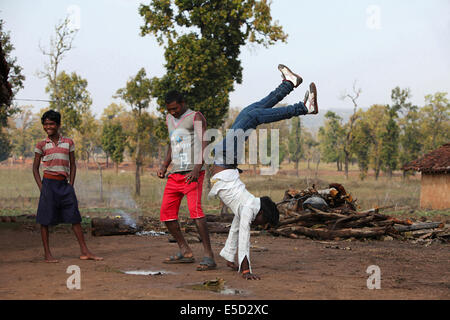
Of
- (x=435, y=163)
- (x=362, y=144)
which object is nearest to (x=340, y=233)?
(x=435, y=163)

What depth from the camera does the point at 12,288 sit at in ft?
16.2

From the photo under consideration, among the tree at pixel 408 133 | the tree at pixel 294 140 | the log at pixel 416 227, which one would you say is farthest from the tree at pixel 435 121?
the log at pixel 416 227

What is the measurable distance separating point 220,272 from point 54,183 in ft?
8.37

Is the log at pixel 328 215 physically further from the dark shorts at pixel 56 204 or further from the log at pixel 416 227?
the dark shorts at pixel 56 204

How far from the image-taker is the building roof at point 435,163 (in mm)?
22734

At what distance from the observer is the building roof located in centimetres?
2273

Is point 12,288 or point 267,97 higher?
point 267,97

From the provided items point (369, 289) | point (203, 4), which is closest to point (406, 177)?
point (203, 4)

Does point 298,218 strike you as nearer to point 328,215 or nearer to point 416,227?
point 328,215

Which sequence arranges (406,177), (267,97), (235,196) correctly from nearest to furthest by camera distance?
(235,196), (267,97), (406,177)

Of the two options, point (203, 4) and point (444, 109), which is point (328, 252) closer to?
point (203, 4)

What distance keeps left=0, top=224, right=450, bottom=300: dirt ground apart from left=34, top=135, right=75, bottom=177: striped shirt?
4.04 feet
